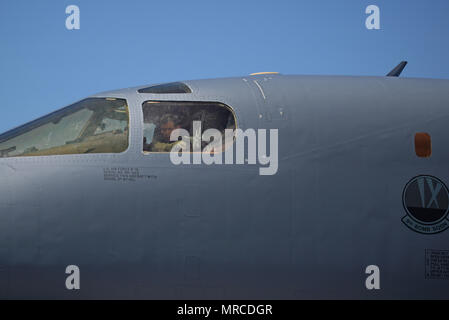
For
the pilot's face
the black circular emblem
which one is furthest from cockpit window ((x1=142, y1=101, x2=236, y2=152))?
the black circular emblem

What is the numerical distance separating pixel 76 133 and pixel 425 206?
4.27 m

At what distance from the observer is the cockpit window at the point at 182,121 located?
5289 mm

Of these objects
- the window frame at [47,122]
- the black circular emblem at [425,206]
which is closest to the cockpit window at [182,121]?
the window frame at [47,122]

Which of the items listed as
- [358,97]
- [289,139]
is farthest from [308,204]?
[358,97]

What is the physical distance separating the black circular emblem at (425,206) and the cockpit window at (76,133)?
136 inches

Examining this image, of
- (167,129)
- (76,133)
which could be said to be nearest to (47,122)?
(76,133)

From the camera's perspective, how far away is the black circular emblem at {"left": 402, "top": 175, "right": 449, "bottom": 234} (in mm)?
5379

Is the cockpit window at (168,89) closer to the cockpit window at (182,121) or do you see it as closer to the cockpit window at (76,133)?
the cockpit window at (182,121)

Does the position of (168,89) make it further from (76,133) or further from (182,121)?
(76,133)

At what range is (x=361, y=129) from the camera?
5.52m

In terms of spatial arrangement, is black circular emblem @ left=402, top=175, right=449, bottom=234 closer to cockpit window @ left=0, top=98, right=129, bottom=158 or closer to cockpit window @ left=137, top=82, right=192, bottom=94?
cockpit window @ left=137, top=82, right=192, bottom=94

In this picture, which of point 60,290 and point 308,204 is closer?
point 60,290
